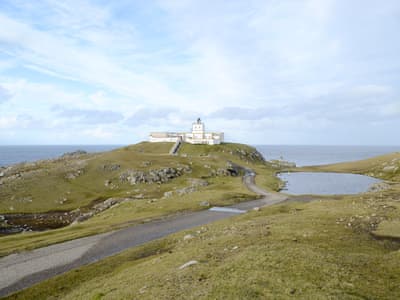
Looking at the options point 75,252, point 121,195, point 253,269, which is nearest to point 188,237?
point 75,252

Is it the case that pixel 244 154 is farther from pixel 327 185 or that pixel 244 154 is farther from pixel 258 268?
pixel 258 268

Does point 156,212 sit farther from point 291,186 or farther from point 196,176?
point 291,186

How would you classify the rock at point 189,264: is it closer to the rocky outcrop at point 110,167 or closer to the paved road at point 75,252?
the paved road at point 75,252

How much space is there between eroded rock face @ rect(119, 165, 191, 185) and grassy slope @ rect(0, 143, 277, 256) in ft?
8.46

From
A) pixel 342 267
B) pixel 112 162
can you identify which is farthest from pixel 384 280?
pixel 112 162

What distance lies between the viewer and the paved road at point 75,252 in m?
30.7

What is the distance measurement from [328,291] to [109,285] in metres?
15.5

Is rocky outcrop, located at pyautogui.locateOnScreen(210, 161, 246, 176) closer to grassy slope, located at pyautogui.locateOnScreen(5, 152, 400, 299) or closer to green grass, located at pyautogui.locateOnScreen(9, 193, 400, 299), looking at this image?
grassy slope, located at pyautogui.locateOnScreen(5, 152, 400, 299)

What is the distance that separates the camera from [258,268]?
20578mm

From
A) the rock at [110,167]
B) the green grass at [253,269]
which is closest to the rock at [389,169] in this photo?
the rock at [110,167]

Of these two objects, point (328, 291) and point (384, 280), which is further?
point (384, 280)

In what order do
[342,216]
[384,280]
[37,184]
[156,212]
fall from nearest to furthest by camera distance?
[384,280], [342,216], [156,212], [37,184]

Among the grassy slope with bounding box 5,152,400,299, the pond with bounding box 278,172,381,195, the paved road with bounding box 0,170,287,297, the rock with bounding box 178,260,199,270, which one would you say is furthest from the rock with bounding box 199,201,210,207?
the rock with bounding box 178,260,199,270

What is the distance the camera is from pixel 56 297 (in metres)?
25.4
